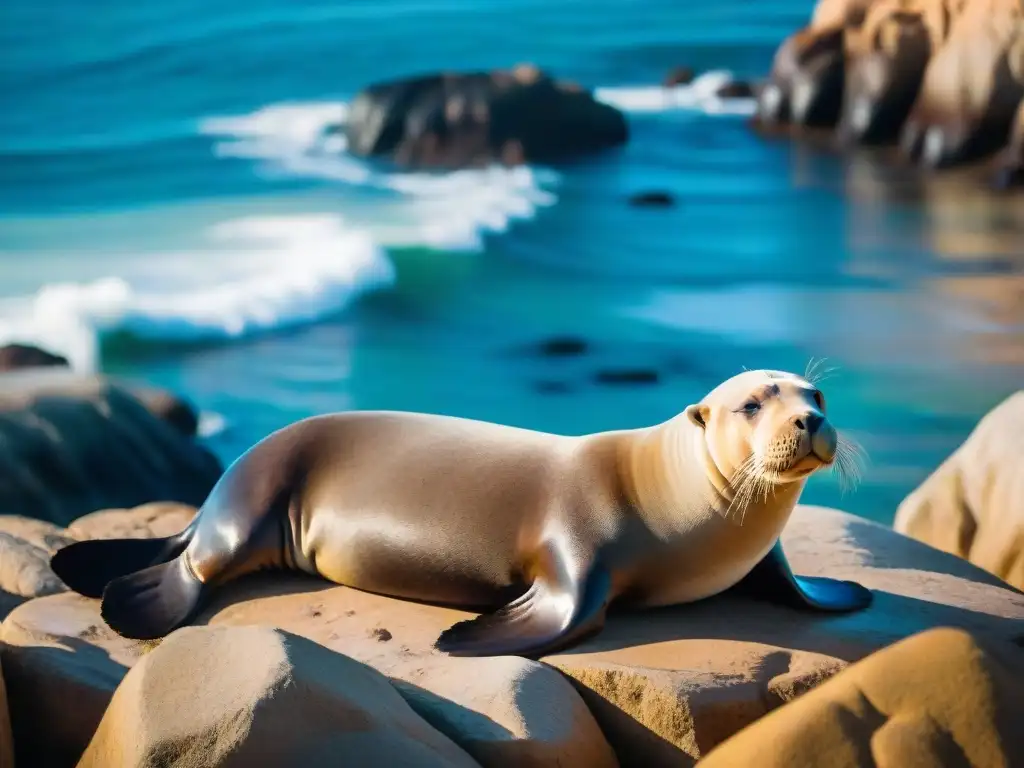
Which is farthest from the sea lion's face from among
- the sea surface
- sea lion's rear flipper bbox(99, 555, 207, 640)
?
the sea surface

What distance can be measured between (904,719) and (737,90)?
14.6m

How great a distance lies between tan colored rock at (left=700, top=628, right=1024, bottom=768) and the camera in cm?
267

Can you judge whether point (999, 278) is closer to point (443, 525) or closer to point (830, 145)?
point (830, 145)

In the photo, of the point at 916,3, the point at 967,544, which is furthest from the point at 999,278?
the point at 967,544

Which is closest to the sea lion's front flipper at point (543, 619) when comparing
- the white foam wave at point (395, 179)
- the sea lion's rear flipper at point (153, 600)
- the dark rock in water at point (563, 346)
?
the sea lion's rear flipper at point (153, 600)

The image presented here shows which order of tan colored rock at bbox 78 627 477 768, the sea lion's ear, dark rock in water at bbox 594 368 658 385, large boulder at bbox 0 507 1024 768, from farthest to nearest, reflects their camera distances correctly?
1. dark rock in water at bbox 594 368 658 385
2. the sea lion's ear
3. large boulder at bbox 0 507 1024 768
4. tan colored rock at bbox 78 627 477 768

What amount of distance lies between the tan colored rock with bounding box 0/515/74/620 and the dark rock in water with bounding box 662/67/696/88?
12.5 m

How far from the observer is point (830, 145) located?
51.1 feet

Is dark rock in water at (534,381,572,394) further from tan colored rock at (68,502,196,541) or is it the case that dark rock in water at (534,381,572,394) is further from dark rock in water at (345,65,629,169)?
dark rock in water at (345,65,629,169)

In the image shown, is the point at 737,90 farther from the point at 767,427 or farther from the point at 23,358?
the point at 767,427

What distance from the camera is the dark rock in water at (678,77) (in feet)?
53.7

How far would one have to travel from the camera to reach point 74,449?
6.85 m

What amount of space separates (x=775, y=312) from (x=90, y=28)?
8975 millimetres

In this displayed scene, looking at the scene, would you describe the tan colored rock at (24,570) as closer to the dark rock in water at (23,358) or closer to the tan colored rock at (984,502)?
the tan colored rock at (984,502)
